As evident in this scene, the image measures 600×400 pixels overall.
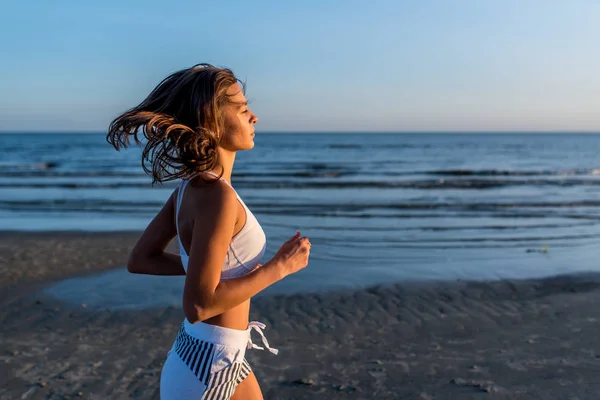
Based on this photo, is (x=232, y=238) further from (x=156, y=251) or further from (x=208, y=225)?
(x=156, y=251)

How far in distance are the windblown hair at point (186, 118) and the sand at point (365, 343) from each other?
10.9ft

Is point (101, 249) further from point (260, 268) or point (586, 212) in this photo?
point (586, 212)

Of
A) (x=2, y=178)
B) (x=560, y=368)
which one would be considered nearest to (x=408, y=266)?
(x=560, y=368)

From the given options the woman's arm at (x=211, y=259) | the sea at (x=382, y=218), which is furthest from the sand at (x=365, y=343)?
the woman's arm at (x=211, y=259)

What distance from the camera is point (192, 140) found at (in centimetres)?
195

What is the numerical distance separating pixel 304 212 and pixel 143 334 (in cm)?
1062

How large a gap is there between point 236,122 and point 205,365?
845mm

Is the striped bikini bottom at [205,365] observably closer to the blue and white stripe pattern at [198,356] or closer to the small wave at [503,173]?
the blue and white stripe pattern at [198,356]

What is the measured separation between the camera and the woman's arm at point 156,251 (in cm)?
238

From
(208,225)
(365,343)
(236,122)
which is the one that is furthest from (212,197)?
(365,343)

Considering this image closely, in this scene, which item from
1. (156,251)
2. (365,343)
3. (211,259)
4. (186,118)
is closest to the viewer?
(211,259)

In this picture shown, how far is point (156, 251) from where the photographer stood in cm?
246

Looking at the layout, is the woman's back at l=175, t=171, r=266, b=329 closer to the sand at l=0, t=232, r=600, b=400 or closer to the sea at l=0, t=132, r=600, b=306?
the sand at l=0, t=232, r=600, b=400

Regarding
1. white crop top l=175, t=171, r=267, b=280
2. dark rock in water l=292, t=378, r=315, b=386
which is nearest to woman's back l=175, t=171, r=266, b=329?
white crop top l=175, t=171, r=267, b=280
